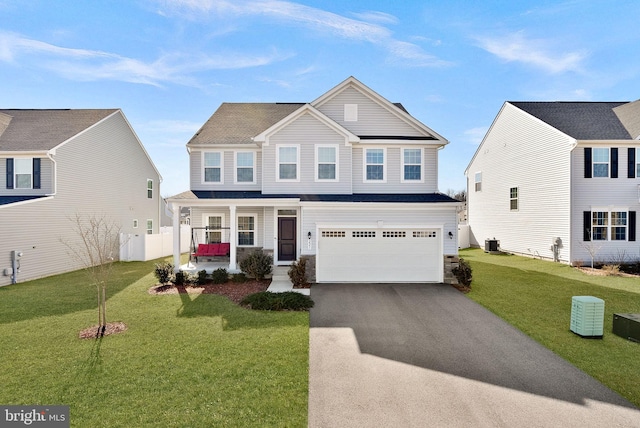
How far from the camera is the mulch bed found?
1022 cm

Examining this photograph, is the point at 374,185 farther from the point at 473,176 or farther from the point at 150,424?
the point at 473,176

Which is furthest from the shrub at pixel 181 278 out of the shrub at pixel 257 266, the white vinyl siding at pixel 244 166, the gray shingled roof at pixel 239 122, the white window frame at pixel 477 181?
the white window frame at pixel 477 181

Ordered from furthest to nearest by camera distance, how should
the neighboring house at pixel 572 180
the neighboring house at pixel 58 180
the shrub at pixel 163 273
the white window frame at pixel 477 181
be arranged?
the white window frame at pixel 477 181, the neighboring house at pixel 572 180, the neighboring house at pixel 58 180, the shrub at pixel 163 273

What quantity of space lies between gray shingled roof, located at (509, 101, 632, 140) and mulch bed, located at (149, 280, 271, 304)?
59.1 feet

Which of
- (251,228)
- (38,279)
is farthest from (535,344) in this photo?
(38,279)

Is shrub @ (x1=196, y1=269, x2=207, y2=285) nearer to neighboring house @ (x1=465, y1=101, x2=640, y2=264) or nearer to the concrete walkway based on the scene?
the concrete walkway

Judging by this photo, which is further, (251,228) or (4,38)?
(251,228)

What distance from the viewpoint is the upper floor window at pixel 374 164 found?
1373 cm

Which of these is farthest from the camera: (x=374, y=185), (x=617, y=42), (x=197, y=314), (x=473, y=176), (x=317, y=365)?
(x=473, y=176)

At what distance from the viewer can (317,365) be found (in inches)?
214

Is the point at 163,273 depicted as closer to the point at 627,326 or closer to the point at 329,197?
the point at 329,197

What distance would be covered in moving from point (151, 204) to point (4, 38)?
11584 millimetres

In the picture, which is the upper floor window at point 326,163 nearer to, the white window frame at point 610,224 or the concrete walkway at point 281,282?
the concrete walkway at point 281,282

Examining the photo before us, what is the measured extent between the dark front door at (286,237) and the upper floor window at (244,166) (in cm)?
298
